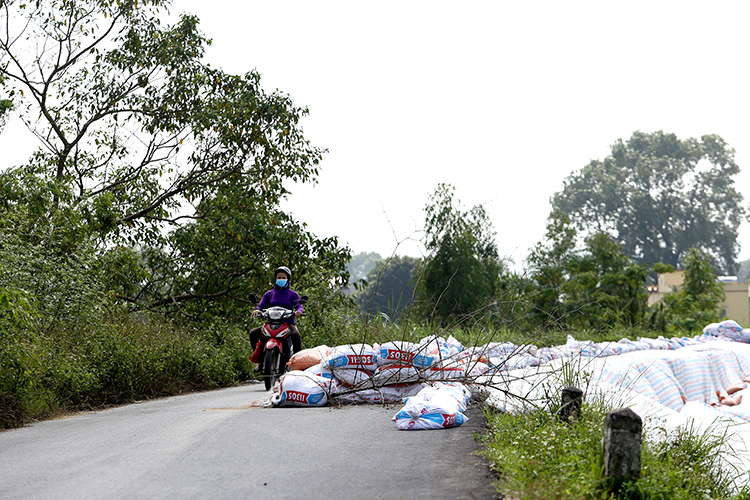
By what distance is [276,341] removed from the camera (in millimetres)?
10383

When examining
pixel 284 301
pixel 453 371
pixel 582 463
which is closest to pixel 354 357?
pixel 453 371

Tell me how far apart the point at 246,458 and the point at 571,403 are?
2516 mm

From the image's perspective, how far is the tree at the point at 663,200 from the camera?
223ft

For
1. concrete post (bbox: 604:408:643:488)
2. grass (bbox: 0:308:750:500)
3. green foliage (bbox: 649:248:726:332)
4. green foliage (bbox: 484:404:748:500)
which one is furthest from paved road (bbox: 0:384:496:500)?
green foliage (bbox: 649:248:726:332)

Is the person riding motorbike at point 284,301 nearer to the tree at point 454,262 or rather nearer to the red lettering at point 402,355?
the red lettering at point 402,355

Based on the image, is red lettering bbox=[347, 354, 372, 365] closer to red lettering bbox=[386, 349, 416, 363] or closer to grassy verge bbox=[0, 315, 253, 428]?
red lettering bbox=[386, 349, 416, 363]

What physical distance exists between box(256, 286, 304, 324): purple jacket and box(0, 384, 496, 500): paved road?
304 centimetres

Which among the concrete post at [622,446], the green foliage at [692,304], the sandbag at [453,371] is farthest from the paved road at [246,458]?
the green foliage at [692,304]

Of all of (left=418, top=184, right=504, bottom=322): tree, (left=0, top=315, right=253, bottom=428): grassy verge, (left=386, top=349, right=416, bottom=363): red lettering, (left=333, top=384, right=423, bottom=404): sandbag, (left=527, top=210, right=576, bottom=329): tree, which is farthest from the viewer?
(left=527, top=210, right=576, bottom=329): tree

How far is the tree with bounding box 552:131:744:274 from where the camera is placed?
68.1 m

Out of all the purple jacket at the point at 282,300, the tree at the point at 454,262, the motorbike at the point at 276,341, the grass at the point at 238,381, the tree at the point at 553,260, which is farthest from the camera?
the tree at the point at 553,260

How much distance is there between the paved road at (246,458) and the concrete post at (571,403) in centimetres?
76

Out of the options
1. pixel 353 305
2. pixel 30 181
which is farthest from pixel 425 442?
pixel 353 305

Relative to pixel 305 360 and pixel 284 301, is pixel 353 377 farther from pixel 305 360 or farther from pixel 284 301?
pixel 284 301
